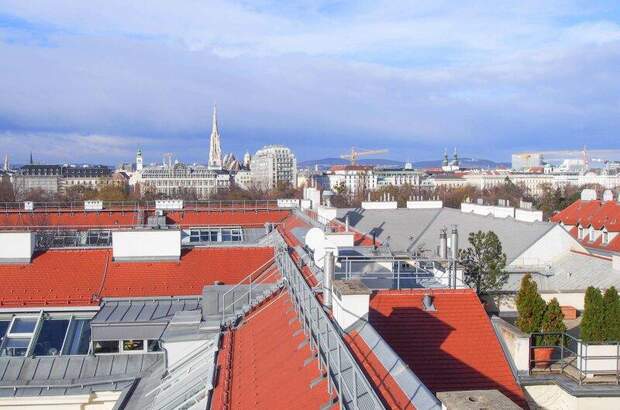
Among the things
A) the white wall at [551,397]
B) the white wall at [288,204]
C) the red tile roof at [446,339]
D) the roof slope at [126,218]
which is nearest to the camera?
the red tile roof at [446,339]

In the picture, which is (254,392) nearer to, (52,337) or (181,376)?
(181,376)

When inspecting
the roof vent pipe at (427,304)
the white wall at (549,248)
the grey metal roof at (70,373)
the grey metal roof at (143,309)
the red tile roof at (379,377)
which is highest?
the roof vent pipe at (427,304)

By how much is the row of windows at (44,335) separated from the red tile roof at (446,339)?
34.3 feet

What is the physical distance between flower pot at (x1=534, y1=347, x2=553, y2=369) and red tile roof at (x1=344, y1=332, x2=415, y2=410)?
167 inches

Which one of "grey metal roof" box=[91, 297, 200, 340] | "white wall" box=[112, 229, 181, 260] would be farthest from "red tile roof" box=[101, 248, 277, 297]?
"grey metal roof" box=[91, 297, 200, 340]

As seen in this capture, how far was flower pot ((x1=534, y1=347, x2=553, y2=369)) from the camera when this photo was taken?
13337 millimetres

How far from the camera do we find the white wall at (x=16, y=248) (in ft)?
80.8

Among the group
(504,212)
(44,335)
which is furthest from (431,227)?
(44,335)

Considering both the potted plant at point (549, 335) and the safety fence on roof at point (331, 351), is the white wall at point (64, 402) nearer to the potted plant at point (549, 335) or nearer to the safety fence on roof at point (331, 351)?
the safety fence on roof at point (331, 351)

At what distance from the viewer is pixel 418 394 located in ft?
26.8

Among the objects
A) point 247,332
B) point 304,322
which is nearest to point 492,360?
point 304,322

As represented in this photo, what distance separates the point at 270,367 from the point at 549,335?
623 cm

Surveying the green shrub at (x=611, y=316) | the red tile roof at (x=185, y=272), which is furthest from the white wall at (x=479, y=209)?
the green shrub at (x=611, y=316)

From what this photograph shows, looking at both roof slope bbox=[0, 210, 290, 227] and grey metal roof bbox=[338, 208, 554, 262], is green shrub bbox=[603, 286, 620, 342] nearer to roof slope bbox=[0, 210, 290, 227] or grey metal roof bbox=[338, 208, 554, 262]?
grey metal roof bbox=[338, 208, 554, 262]
